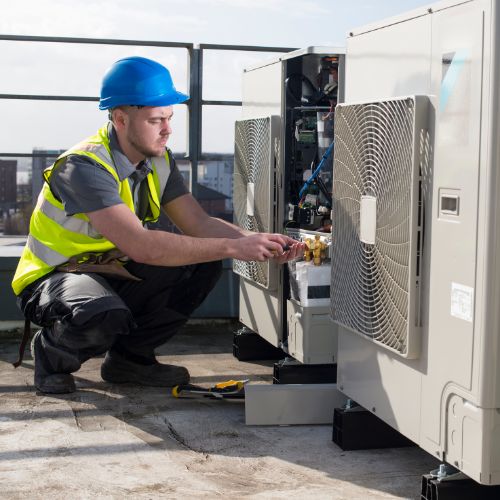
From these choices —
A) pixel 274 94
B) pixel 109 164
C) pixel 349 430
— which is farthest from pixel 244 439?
pixel 274 94

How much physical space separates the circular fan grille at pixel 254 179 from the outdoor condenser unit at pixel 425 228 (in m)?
0.85

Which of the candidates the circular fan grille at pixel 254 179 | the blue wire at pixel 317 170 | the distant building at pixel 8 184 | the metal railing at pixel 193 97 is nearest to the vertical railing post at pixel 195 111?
the metal railing at pixel 193 97

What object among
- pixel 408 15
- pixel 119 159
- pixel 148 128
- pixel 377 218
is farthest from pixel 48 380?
pixel 408 15

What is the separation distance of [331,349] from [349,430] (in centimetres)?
66

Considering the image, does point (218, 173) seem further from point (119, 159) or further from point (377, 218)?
point (377, 218)

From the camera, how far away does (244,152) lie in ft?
14.0

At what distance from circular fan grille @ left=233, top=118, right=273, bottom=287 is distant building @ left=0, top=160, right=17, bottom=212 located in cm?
135

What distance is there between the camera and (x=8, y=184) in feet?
16.8

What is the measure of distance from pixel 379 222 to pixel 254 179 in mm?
1447

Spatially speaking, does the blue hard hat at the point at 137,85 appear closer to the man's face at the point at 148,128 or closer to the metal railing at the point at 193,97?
the man's face at the point at 148,128

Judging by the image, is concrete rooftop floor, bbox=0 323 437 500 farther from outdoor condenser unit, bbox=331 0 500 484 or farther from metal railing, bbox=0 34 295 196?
metal railing, bbox=0 34 295 196

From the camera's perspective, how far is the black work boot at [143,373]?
382cm

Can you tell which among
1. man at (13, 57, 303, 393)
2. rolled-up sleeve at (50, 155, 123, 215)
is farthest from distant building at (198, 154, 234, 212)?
rolled-up sleeve at (50, 155, 123, 215)

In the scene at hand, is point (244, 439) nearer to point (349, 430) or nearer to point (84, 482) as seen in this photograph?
point (349, 430)
